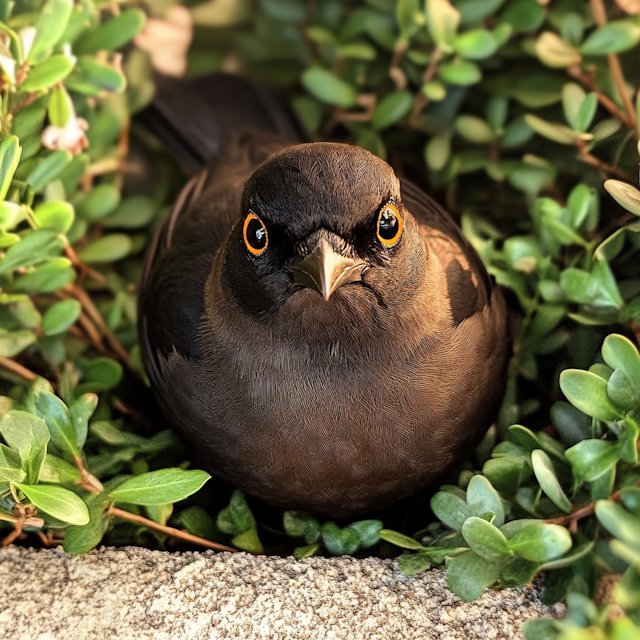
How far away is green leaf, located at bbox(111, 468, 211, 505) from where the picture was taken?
1.62 meters

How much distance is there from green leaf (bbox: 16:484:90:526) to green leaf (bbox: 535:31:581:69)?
2.00 metres

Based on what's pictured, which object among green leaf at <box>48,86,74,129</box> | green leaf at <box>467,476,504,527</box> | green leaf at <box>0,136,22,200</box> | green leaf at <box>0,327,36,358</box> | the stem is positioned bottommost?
green leaf at <box>467,476,504,527</box>

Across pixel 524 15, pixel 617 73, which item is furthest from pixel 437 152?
pixel 617 73

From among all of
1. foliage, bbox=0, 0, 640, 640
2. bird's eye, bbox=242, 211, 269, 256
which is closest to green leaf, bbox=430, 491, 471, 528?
foliage, bbox=0, 0, 640, 640

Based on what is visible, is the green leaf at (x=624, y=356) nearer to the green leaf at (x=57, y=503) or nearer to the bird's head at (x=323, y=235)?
the bird's head at (x=323, y=235)

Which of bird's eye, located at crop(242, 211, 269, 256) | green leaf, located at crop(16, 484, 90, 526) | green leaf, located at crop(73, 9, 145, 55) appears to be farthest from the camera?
green leaf, located at crop(73, 9, 145, 55)

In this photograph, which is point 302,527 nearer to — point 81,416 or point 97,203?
point 81,416

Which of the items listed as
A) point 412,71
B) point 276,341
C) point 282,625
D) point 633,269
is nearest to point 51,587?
point 282,625

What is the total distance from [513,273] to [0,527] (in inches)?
63.0

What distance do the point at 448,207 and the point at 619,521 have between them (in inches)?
65.9

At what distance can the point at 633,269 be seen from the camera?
1.95 m

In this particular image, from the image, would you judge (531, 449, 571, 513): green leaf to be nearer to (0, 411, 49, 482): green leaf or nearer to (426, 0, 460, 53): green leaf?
(0, 411, 49, 482): green leaf

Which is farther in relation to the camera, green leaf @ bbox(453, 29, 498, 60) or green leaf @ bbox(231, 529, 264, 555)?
green leaf @ bbox(453, 29, 498, 60)

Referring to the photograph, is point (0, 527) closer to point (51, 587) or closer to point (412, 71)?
point (51, 587)
